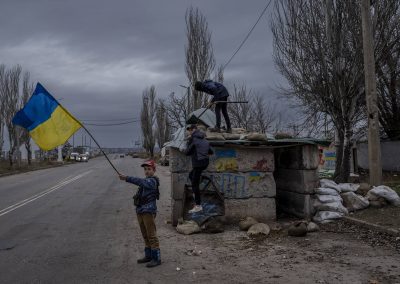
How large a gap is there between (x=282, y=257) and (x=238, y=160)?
3.91m

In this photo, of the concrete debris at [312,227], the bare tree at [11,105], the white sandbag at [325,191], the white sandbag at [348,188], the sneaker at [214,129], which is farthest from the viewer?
the bare tree at [11,105]

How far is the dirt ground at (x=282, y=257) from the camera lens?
6352mm

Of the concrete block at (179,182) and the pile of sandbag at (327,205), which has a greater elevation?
the concrete block at (179,182)

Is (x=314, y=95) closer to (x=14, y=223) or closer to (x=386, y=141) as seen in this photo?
(x=386, y=141)

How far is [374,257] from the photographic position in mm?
7262

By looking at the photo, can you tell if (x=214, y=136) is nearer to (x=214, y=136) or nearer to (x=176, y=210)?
(x=214, y=136)

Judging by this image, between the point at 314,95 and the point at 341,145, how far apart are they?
1831 millimetres

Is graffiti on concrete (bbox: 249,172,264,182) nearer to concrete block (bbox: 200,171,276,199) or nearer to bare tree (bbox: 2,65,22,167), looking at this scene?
concrete block (bbox: 200,171,276,199)

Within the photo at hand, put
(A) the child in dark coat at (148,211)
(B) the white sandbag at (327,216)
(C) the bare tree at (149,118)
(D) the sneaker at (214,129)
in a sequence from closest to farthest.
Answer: (A) the child in dark coat at (148,211) → (B) the white sandbag at (327,216) → (D) the sneaker at (214,129) → (C) the bare tree at (149,118)

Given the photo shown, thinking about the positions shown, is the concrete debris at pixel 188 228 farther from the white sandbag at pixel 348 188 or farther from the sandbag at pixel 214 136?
the white sandbag at pixel 348 188

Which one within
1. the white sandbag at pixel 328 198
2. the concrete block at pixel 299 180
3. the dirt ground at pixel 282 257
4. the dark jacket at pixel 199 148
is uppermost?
the dark jacket at pixel 199 148

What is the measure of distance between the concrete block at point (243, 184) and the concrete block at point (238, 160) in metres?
0.12

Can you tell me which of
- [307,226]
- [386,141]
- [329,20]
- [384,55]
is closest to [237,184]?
[307,226]

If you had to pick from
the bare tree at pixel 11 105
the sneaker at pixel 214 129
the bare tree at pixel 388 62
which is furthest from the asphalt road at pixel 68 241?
the bare tree at pixel 11 105
